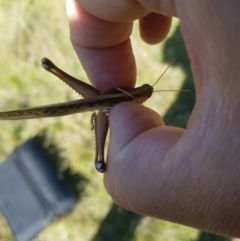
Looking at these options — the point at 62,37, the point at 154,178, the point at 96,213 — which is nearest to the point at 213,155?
the point at 154,178

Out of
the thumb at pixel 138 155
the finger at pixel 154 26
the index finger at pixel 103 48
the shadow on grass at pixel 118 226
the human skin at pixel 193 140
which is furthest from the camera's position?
the shadow on grass at pixel 118 226

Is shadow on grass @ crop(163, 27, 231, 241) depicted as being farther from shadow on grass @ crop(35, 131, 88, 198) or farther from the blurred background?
shadow on grass @ crop(35, 131, 88, 198)

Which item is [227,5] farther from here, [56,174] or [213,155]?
[56,174]

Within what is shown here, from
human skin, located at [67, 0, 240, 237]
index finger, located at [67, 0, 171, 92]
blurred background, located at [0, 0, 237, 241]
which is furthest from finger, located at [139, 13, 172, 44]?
blurred background, located at [0, 0, 237, 241]

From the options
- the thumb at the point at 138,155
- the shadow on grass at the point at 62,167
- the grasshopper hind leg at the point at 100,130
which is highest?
the thumb at the point at 138,155

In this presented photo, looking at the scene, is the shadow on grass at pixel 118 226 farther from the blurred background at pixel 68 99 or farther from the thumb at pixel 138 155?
the thumb at pixel 138 155

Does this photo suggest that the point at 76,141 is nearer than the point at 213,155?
No

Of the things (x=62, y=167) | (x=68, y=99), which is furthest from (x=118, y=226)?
(x=68, y=99)

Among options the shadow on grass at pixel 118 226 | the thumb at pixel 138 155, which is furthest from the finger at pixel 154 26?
the shadow on grass at pixel 118 226
